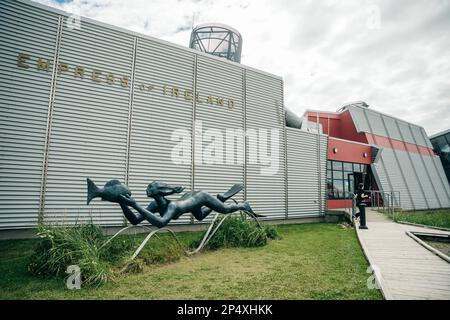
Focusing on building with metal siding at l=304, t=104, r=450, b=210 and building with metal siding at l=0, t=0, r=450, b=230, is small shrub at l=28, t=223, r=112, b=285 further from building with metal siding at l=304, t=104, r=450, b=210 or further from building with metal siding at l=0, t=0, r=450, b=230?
building with metal siding at l=304, t=104, r=450, b=210

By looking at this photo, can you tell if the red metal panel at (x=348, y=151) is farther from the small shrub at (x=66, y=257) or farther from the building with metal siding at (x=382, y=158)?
the small shrub at (x=66, y=257)

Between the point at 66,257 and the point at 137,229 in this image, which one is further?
the point at 137,229

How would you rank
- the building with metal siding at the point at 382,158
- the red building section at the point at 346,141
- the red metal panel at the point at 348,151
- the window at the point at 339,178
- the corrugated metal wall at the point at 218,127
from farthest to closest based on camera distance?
the building with metal siding at the point at 382,158 < the red building section at the point at 346,141 < the window at the point at 339,178 < the red metal panel at the point at 348,151 < the corrugated metal wall at the point at 218,127

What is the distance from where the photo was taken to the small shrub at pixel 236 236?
7098 mm

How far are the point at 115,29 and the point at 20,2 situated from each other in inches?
104

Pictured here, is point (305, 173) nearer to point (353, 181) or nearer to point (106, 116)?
point (353, 181)

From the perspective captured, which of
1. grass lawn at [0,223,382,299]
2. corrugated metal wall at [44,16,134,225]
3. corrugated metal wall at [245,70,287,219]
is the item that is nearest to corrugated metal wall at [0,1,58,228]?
corrugated metal wall at [44,16,134,225]

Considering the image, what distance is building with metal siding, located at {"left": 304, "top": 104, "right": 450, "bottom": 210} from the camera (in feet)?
53.9

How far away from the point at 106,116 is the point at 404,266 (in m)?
9.14

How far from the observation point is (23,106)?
24.5ft

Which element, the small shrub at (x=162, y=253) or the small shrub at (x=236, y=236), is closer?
the small shrub at (x=162, y=253)

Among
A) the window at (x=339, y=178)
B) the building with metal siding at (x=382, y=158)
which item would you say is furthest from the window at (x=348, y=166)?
the building with metal siding at (x=382, y=158)

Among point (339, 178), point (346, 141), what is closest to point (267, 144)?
point (339, 178)

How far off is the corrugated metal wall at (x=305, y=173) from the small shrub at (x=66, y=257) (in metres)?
9.66
